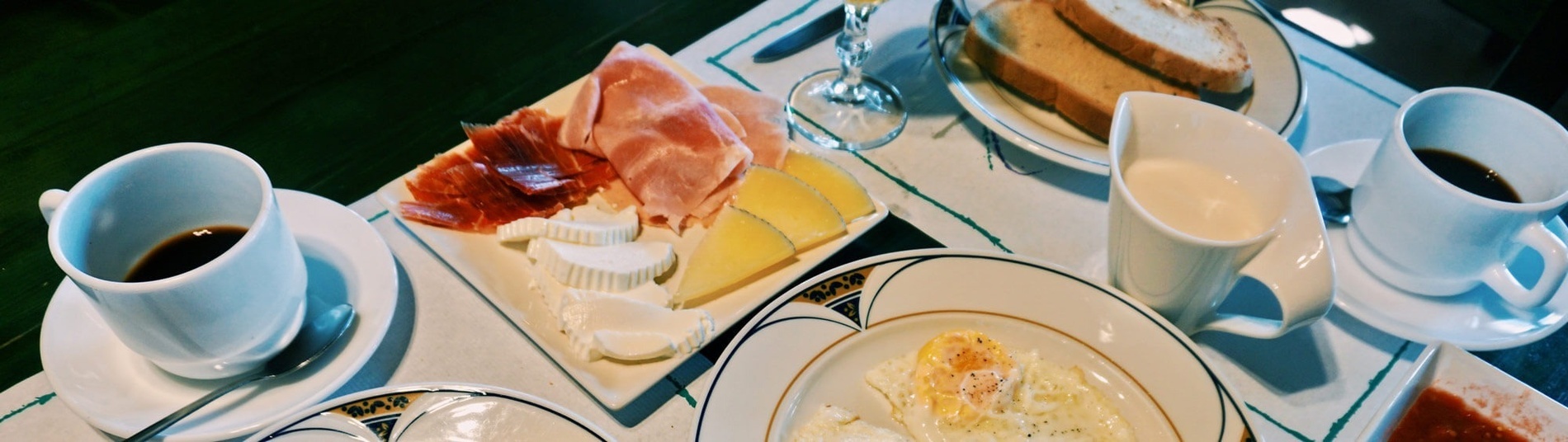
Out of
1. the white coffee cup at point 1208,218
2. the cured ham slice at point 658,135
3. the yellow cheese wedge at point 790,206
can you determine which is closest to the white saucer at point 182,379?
the cured ham slice at point 658,135

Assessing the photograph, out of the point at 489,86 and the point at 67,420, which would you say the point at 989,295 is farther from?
the point at 67,420

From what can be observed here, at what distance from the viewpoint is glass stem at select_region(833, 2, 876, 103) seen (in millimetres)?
1562

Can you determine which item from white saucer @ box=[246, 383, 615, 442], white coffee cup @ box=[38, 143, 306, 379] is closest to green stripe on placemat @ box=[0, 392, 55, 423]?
white coffee cup @ box=[38, 143, 306, 379]

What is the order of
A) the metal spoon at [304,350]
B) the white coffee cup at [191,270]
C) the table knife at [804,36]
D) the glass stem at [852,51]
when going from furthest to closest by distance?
the table knife at [804,36]
the glass stem at [852,51]
the metal spoon at [304,350]
the white coffee cup at [191,270]

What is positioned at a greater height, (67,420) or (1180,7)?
(1180,7)

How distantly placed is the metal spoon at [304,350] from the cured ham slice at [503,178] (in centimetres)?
22

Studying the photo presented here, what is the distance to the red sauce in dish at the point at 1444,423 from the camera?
105cm

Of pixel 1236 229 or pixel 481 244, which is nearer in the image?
pixel 1236 229

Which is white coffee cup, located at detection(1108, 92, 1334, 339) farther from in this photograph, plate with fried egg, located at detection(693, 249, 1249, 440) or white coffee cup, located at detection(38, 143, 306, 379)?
white coffee cup, located at detection(38, 143, 306, 379)

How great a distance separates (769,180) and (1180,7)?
2.93 ft

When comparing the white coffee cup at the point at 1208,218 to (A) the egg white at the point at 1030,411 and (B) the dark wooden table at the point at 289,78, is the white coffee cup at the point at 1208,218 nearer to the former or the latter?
(A) the egg white at the point at 1030,411

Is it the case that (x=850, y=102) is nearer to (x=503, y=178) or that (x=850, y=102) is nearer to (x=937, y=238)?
(x=937, y=238)

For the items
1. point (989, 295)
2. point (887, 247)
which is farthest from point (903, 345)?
point (887, 247)

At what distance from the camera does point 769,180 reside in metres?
1.38
